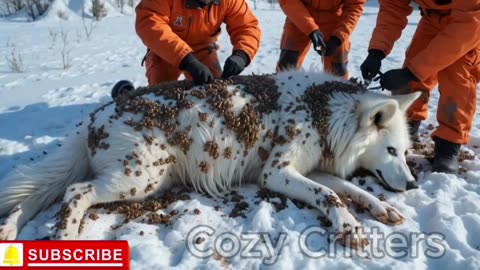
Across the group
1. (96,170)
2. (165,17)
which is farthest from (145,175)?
(165,17)

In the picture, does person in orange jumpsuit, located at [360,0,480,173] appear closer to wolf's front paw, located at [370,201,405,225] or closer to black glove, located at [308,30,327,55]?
black glove, located at [308,30,327,55]

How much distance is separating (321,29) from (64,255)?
3.74 m

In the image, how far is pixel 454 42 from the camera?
3158mm

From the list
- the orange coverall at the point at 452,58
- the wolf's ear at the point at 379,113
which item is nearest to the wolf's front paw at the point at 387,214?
the wolf's ear at the point at 379,113

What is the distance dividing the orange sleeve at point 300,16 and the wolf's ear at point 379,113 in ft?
4.88

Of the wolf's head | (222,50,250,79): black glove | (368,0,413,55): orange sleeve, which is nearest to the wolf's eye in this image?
the wolf's head

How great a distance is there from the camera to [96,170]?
2963mm

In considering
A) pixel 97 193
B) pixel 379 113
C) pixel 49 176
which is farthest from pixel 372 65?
pixel 49 176

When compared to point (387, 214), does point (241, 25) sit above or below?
above

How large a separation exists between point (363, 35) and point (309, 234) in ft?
28.7

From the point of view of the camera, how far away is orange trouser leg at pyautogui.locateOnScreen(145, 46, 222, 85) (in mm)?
4359

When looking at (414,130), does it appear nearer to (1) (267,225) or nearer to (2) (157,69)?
(1) (267,225)

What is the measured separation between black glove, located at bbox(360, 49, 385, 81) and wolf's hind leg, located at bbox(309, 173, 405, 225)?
3.86 ft

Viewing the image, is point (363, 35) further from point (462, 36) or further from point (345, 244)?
point (345, 244)
